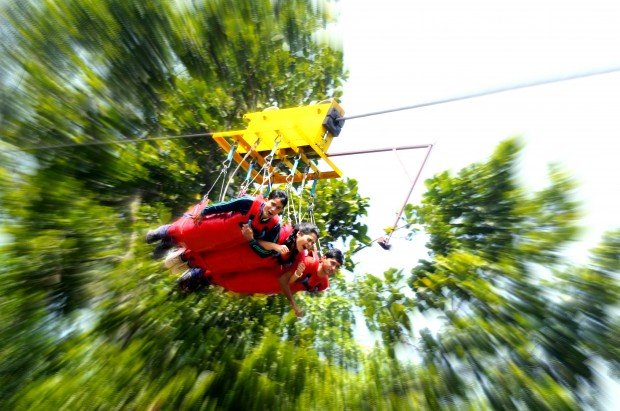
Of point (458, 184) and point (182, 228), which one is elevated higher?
point (458, 184)

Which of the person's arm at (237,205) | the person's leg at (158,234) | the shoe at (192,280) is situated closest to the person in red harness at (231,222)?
the person's arm at (237,205)

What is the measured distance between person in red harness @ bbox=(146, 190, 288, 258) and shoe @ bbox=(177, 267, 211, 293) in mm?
821

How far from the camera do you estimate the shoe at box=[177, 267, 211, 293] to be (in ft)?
16.3

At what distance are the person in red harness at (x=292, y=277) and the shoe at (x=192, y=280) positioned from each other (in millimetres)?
313

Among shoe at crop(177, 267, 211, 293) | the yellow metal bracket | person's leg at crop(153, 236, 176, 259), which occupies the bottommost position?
shoe at crop(177, 267, 211, 293)

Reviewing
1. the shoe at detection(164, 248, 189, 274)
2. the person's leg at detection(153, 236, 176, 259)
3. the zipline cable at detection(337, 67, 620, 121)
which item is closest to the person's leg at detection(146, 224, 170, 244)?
the person's leg at detection(153, 236, 176, 259)

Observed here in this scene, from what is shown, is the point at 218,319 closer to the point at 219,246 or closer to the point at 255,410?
the point at 255,410

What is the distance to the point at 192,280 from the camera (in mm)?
4980

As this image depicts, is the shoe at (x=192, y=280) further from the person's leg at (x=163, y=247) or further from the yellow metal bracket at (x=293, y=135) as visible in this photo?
the yellow metal bracket at (x=293, y=135)

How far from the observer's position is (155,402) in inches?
162

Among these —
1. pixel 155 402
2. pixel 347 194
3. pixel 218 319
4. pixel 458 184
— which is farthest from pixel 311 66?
pixel 155 402

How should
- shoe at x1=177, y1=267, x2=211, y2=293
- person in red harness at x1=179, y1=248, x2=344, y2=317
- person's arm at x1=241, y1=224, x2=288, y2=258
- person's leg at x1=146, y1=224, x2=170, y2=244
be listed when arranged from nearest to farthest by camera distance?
person's arm at x1=241, y1=224, x2=288, y2=258, person in red harness at x1=179, y1=248, x2=344, y2=317, person's leg at x1=146, y1=224, x2=170, y2=244, shoe at x1=177, y1=267, x2=211, y2=293

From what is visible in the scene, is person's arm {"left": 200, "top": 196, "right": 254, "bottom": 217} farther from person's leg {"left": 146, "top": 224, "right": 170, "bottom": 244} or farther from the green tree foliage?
the green tree foliage

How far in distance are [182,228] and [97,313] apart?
1296 mm
